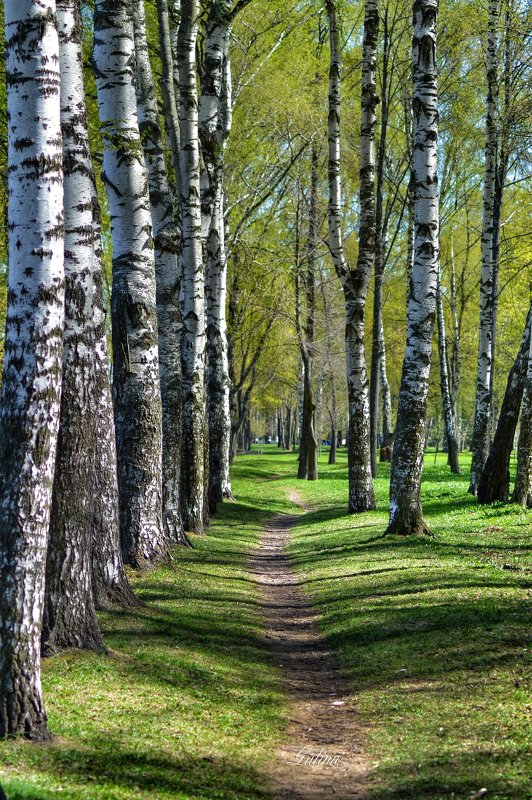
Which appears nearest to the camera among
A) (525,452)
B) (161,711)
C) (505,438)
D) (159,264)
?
(161,711)

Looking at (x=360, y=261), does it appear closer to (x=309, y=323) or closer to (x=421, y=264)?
(x=421, y=264)

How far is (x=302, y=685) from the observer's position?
8539 millimetres

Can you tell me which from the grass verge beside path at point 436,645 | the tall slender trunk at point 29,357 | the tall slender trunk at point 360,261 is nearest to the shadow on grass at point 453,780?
the grass verge beside path at point 436,645

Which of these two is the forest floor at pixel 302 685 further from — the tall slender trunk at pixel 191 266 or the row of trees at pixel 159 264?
the tall slender trunk at pixel 191 266

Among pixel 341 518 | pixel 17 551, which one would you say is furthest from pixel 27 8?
pixel 341 518

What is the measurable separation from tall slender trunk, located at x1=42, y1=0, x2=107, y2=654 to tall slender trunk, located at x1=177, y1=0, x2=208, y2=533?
25.9 feet

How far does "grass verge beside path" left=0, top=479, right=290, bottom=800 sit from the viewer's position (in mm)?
5406

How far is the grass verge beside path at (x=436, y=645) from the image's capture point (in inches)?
234

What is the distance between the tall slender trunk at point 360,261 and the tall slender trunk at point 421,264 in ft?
14.2

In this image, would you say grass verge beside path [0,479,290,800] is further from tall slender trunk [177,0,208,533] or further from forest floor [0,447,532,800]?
tall slender trunk [177,0,208,533]

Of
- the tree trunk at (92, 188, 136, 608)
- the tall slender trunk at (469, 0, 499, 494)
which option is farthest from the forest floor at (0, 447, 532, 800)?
the tall slender trunk at (469, 0, 499, 494)

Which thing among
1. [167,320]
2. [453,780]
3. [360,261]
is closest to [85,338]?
[453,780]

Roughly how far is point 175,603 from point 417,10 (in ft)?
35.6

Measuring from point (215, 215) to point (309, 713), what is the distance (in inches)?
641
